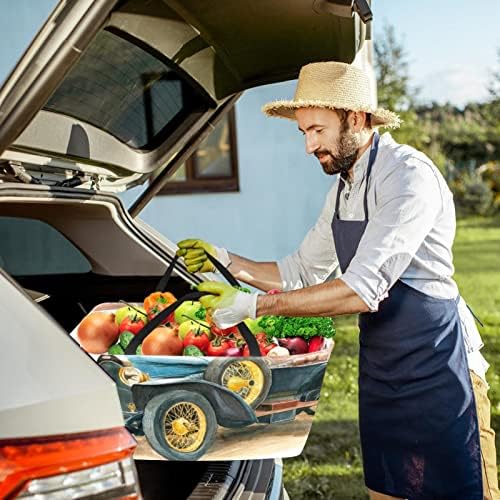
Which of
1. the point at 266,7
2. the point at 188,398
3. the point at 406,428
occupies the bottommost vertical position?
the point at 406,428

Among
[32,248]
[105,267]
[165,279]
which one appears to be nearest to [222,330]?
[165,279]

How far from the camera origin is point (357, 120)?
2.69 m

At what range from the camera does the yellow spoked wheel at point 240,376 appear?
2041mm

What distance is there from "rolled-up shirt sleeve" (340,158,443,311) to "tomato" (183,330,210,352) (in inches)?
15.6

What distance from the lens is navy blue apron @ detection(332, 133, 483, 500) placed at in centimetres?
269

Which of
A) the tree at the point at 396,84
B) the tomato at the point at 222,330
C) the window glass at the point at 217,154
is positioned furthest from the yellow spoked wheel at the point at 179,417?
the tree at the point at 396,84

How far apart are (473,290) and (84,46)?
9718 millimetres

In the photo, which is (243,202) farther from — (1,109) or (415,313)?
(1,109)

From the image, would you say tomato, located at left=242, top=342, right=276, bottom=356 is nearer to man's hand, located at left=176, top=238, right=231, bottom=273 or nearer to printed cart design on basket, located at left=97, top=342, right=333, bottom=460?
printed cart design on basket, located at left=97, top=342, right=333, bottom=460

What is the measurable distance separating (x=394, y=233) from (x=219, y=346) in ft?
1.82

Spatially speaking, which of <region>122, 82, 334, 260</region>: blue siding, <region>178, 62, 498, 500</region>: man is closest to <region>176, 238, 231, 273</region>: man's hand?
<region>178, 62, 498, 500</region>: man

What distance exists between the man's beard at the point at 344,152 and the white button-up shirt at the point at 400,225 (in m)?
0.05

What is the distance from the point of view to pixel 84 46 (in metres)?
1.86

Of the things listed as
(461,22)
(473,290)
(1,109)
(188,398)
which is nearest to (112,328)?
(188,398)
